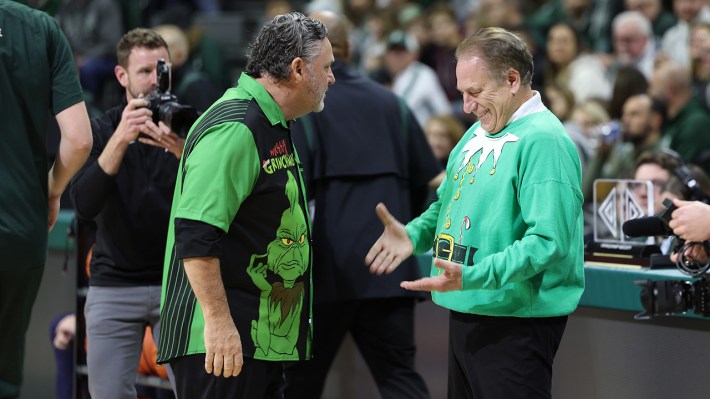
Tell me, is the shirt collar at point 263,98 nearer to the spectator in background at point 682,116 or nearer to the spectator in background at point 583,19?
the spectator in background at point 682,116

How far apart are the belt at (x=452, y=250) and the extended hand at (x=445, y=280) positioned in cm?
19

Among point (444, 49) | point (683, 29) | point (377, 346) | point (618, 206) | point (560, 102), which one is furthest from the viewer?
point (444, 49)

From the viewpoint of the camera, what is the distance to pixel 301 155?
4414 millimetres

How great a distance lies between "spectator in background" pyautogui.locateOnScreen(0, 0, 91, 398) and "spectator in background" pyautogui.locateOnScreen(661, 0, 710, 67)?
5893mm

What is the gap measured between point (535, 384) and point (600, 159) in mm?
4433

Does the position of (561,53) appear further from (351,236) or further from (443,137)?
(351,236)

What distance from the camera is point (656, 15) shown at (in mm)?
9266

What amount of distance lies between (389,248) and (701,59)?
16.4 feet

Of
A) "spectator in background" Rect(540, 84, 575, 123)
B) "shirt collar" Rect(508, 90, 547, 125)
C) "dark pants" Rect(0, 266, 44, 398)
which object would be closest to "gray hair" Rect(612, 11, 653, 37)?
"spectator in background" Rect(540, 84, 575, 123)

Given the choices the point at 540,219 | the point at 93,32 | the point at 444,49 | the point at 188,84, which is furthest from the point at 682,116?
the point at 93,32

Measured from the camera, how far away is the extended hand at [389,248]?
11.4ft

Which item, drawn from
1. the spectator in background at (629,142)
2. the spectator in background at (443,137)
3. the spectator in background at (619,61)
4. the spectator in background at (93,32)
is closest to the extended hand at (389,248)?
the spectator in background at (443,137)

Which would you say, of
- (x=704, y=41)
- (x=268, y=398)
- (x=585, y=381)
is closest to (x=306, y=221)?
(x=268, y=398)

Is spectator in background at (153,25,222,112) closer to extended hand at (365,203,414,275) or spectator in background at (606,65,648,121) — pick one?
spectator in background at (606,65,648,121)
